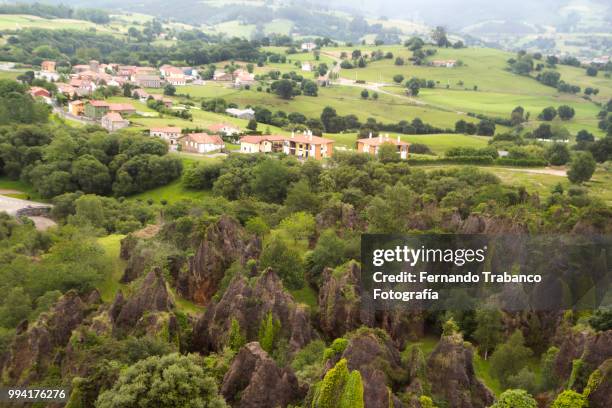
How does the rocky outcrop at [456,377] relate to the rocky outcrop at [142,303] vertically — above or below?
above

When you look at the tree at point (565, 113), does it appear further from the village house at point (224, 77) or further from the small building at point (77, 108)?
the small building at point (77, 108)

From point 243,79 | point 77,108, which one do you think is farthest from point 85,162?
point 243,79

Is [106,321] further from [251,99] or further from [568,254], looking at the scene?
[251,99]

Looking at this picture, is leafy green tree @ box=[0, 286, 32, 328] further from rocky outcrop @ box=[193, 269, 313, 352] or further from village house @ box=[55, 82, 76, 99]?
village house @ box=[55, 82, 76, 99]

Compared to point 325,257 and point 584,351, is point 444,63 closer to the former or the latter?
point 325,257

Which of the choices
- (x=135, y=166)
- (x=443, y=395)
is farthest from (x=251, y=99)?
(x=443, y=395)

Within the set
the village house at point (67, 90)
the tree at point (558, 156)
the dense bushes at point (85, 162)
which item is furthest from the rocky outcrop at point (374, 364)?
the village house at point (67, 90)
